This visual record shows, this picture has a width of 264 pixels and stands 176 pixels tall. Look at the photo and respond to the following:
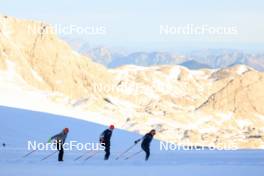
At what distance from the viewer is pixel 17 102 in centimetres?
5334

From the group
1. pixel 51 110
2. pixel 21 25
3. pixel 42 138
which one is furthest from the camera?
pixel 21 25

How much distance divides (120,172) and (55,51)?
169 m

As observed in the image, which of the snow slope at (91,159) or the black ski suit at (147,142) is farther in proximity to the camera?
the black ski suit at (147,142)

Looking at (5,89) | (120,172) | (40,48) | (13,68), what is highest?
(40,48)

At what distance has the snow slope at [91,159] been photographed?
20.8 meters

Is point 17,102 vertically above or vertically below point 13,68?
below

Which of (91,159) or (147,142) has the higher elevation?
(147,142)

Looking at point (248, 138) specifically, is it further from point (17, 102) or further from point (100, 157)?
point (100, 157)

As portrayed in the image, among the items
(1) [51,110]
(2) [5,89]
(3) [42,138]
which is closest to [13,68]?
(2) [5,89]

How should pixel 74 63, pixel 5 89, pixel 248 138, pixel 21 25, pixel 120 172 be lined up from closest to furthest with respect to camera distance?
pixel 120 172, pixel 5 89, pixel 248 138, pixel 21 25, pixel 74 63

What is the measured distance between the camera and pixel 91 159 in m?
26.7

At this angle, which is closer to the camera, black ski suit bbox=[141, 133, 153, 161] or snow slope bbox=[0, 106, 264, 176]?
snow slope bbox=[0, 106, 264, 176]

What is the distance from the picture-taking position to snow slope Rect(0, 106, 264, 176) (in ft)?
68.1

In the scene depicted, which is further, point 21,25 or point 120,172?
point 21,25
